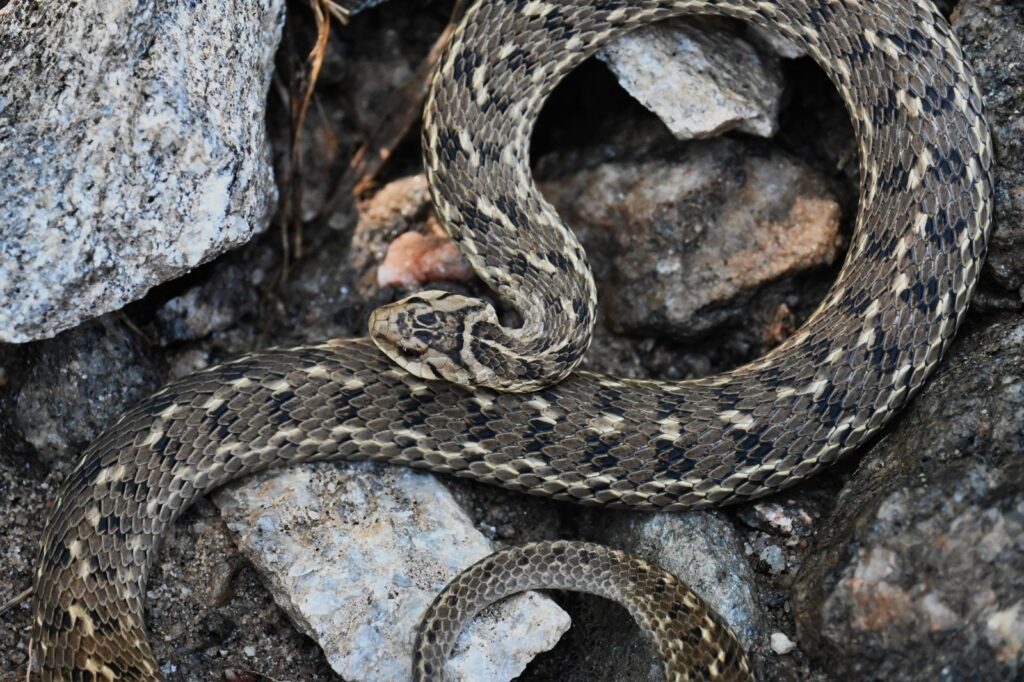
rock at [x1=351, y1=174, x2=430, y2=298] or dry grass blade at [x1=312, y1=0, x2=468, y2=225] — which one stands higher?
dry grass blade at [x1=312, y1=0, x2=468, y2=225]

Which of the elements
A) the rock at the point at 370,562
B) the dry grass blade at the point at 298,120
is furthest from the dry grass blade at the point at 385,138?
the rock at the point at 370,562

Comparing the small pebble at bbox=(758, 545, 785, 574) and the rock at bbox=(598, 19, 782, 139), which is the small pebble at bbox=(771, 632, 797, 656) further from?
the rock at bbox=(598, 19, 782, 139)

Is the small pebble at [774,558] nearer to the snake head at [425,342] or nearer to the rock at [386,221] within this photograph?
the snake head at [425,342]

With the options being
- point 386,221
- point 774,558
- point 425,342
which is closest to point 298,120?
point 386,221

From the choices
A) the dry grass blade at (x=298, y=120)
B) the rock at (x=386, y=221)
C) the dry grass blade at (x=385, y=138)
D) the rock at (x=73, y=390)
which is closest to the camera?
the rock at (x=73, y=390)

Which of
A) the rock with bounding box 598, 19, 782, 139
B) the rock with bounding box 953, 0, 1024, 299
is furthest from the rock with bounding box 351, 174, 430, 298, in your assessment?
the rock with bounding box 953, 0, 1024, 299

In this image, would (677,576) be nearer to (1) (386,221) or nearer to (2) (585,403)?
(2) (585,403)

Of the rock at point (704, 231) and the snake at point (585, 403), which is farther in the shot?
the rock at point (704, 231)
